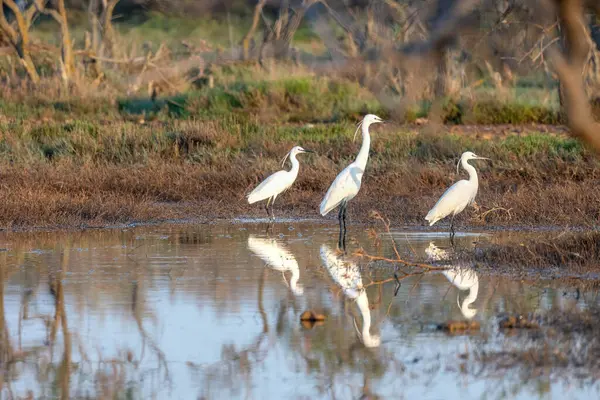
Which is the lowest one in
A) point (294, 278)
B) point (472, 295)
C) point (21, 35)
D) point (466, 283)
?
point (472, 295)

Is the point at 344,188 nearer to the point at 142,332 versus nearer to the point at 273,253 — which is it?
the point at 273,253

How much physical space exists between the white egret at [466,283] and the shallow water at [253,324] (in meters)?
0.01

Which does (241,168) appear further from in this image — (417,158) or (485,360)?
(485,360)

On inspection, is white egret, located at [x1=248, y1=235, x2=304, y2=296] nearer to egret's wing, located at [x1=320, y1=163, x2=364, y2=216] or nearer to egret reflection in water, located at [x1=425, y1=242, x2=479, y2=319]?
egret's wing, located at [x1=320, y1=163, x2=364, y2=216]

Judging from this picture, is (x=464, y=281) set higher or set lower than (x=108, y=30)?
lower

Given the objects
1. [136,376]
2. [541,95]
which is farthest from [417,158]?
[136,376]

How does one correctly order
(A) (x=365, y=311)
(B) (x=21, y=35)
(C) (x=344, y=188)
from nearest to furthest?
1. (A) (x=365, y=311)
2. (C) (x=344, y=188)
3. (B) (x=21, y=35)

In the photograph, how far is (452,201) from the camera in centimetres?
1166

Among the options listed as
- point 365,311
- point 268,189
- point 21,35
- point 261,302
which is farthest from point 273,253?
point 21,35

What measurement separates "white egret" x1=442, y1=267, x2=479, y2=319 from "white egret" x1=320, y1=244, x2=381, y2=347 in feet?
2.14

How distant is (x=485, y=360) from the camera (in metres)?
6.12

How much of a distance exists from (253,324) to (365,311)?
842 millimetres

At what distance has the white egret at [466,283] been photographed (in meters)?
7.64

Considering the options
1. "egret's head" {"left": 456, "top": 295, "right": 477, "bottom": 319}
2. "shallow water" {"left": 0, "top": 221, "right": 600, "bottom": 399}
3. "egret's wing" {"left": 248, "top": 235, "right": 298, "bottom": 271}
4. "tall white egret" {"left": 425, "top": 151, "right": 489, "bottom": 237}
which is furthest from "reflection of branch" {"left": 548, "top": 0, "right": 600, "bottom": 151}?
"tall white egret" {"left": 425, "top": 151, "right": 489, "bottom": 237}
